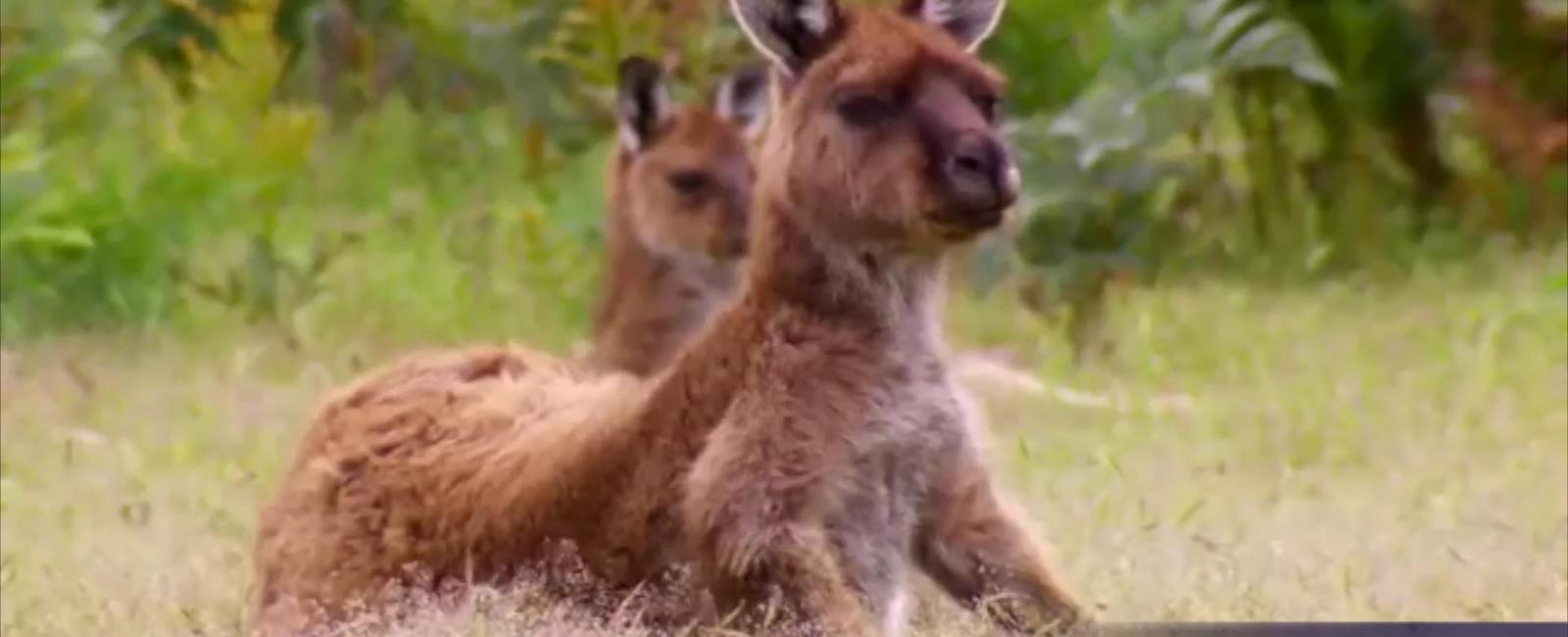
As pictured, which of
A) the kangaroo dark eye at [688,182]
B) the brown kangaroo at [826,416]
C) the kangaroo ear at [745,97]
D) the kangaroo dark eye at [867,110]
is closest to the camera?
the brown kangaroo at [826,416]

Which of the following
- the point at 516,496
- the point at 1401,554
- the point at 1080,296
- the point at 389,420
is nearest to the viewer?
the point at 516,496

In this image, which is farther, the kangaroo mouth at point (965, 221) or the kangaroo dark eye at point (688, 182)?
the kangaroo dark eye at point (688, 182)

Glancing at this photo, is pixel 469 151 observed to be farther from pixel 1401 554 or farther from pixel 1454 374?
pixel 1401 554

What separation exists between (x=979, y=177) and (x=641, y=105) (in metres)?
4.21

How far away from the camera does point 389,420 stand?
531 cm

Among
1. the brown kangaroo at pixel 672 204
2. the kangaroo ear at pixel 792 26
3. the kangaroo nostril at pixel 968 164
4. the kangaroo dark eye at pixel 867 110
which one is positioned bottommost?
the brown kangaroo at pixel 672 204

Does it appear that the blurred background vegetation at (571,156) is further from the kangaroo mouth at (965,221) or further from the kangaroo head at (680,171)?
the kangaroo mouth at (965,221)

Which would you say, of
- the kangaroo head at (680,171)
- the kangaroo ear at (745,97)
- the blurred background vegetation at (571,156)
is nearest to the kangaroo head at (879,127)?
the kangaroo head at (680,171)

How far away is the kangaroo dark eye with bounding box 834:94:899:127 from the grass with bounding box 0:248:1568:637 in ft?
2.47

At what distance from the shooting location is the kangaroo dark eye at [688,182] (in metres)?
8.43

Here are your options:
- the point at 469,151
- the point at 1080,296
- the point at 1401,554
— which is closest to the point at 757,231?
the point at 1401,554

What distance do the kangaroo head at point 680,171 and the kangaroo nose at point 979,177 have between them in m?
3.88

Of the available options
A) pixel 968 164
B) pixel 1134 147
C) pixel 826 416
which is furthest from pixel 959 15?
pixel 1134 147

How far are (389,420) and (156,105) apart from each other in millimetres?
6039
